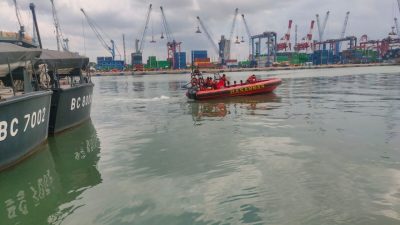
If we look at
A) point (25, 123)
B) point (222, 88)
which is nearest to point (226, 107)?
point (222, 88)

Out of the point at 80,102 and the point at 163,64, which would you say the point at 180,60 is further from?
the point at 80,102

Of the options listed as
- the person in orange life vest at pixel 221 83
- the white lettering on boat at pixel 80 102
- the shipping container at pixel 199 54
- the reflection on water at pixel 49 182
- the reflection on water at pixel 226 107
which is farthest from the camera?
the shipping container at pixel 199 54

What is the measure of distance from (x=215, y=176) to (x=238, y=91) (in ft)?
68.3

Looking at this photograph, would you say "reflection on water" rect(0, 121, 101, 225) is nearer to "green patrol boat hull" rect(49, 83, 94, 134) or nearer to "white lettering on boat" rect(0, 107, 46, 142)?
"white lettering on boat" rect(0, 107, 46, 142)

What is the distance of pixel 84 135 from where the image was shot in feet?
51.1

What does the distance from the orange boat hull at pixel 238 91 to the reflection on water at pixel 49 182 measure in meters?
15.2

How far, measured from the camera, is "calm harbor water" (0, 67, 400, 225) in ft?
23.0

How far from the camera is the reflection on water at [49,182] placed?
291 inches

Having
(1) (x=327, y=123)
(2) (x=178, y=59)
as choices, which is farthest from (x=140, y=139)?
(2) (x=178, y=59)

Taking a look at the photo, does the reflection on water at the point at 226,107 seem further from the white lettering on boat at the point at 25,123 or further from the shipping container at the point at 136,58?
the shipping container at the point at 136,58

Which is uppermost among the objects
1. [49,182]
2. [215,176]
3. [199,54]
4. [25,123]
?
[199,54]

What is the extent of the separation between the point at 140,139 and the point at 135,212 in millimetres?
7120

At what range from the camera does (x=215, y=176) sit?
9.08 metres

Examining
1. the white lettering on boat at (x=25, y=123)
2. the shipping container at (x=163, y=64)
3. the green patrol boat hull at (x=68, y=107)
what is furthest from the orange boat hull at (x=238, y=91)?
the shipping container at (x=163, y=64)
